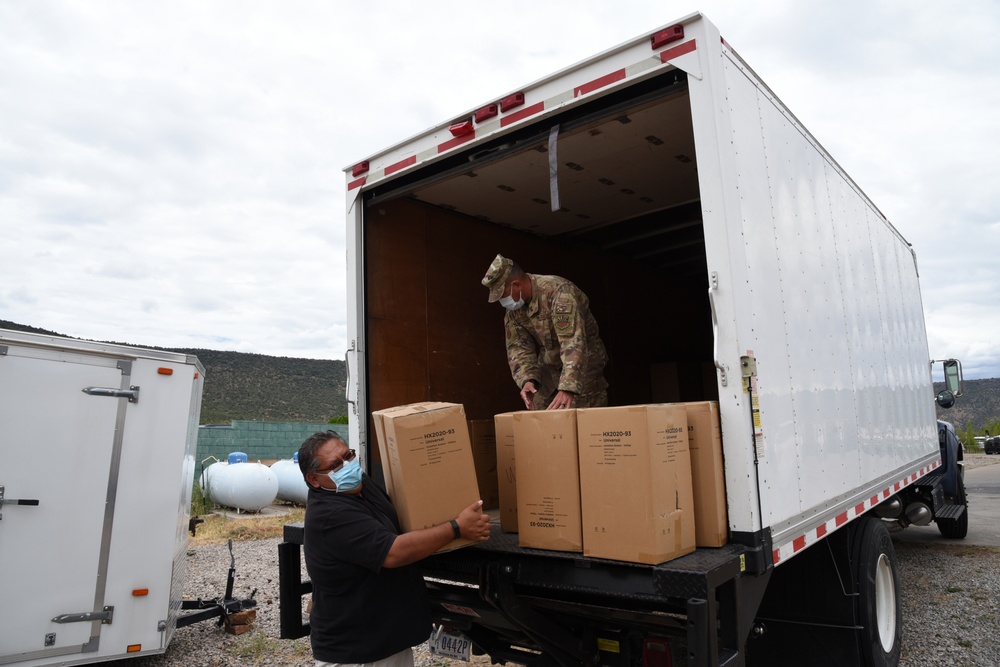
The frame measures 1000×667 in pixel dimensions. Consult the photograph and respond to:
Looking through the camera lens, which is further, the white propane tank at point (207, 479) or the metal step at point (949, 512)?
the white propane tank at point (207, 479)

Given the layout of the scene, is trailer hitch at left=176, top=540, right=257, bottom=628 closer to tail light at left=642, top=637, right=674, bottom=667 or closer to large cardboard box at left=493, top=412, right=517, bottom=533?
large cardboard box at left=493, top=412, right=517, bottom=533

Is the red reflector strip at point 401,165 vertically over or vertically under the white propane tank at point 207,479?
over

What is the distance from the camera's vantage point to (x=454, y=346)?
179 inches

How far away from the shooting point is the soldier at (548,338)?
3723 mm

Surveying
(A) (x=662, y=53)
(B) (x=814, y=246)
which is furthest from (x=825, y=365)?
(A) (x=662, y=53)

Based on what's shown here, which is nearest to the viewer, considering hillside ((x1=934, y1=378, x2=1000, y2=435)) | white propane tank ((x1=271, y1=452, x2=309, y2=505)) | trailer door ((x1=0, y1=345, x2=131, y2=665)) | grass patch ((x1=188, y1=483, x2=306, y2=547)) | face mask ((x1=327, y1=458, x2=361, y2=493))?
face mask ((x1=327, y1=458, x2=361, y2=493))

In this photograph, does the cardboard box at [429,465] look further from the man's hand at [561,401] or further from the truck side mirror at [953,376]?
the truck side mirror at [953,376]

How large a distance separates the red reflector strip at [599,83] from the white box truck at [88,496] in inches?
129

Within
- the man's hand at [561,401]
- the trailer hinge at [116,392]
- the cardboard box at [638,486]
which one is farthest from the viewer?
the trailer hinge at [116,392]

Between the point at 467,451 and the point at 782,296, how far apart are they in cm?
149

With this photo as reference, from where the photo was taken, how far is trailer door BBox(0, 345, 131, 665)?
13.2 ft

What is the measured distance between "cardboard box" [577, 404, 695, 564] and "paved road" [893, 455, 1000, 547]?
7.29 meters

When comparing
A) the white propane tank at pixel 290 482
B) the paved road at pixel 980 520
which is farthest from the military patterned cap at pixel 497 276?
the white propane tank at pixel 290 482

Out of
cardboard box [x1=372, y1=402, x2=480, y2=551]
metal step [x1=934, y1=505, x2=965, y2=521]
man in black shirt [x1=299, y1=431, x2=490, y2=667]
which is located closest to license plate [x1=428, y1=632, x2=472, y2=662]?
man in black shirt [x1=299, y1=431, x2=490, y2=667]
